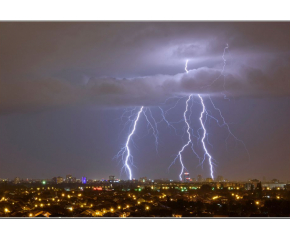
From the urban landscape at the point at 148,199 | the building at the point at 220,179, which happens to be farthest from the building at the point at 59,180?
the building at the point at 220,179

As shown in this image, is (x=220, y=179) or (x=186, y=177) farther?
(x=220, y=179)

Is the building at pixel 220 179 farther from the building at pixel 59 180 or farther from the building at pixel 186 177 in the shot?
the building at pixel 59 180

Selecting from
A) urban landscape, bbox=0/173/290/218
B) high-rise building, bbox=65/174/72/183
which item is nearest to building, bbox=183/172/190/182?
urban landscape, bbox=0/173/290/218

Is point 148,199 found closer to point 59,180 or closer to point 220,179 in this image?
point 220,179

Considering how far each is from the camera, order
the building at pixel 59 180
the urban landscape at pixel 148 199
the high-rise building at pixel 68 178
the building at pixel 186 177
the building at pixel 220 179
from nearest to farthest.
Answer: the urban landscape at pixel 148 199, the building at pixel 186 177, the building at pixel 220 179, the high-rise building at pixel 68 178, the building at pixel 59 180

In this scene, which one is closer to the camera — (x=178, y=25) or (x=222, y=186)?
(x=178, y=25)

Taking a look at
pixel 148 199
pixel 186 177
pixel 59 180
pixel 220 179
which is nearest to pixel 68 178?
pixel 59 180
